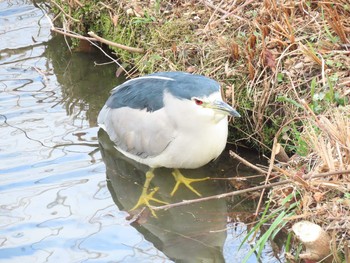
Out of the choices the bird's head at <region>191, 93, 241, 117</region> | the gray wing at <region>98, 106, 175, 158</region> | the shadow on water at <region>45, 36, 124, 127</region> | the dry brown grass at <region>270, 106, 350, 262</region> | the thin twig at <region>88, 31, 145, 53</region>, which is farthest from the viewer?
the shadow on water at <region>45, 36, 124, 127</region>

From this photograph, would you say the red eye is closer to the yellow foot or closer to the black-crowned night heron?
the black-crowned night heron

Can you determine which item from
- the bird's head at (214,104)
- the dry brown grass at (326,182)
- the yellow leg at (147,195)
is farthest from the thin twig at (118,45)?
the dry brown grass at (326,182)

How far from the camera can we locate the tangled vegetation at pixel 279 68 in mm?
4684

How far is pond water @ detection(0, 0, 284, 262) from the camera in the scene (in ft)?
17.2

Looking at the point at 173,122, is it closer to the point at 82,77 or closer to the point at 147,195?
the point at 147,195

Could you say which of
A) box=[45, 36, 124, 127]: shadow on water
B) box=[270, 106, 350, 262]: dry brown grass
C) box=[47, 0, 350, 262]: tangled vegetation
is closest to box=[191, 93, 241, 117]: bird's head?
box=[47, 0, 350, 262]: tangled vegetation

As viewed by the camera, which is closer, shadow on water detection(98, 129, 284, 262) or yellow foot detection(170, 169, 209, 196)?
shadow on water detection(98, 129, 284, 262)

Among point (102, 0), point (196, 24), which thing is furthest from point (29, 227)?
point (102, 0)

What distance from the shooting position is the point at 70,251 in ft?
17.1

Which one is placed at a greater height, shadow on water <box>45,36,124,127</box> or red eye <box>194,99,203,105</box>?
red eye <box>194,99,203,105</box>

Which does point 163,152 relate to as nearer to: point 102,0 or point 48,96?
point 48,96

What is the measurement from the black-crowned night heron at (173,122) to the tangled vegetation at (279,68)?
49 cm

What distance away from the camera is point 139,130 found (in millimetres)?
5988

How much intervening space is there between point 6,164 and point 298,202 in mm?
2732
